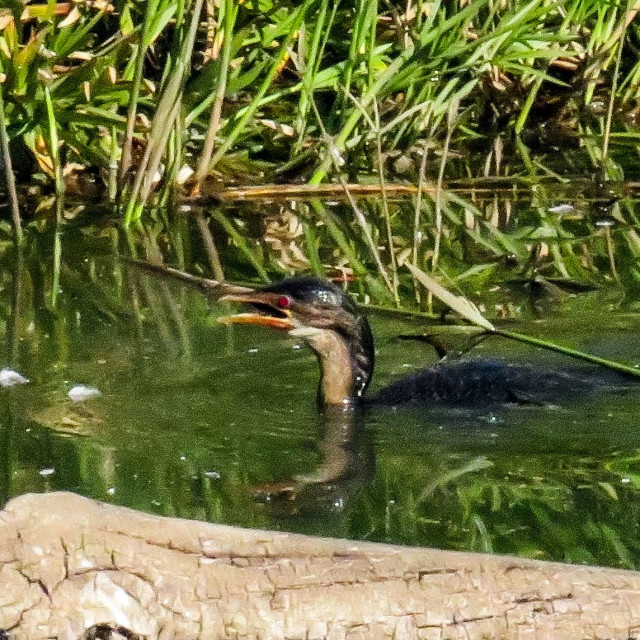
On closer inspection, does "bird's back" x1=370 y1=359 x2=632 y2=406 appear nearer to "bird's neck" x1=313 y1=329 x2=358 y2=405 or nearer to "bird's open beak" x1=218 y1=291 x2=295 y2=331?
"bird's neck" x1=313 y1=329 x2=358 y2=405

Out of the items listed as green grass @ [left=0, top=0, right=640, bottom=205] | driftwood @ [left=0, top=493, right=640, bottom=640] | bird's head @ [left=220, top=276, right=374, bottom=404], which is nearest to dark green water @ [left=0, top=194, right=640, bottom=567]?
bird's head @ [left=220, top=276, right=374, bottom=404]

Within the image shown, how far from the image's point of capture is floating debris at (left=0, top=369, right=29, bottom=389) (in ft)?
21.5

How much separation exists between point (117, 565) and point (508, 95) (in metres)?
8.72

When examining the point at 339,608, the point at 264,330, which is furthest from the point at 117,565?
the point at 264,330

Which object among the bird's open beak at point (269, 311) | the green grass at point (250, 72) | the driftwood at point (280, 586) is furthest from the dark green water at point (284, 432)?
the green grass at point (250, 72)

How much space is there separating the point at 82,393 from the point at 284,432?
847 mm

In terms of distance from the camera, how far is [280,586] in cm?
364

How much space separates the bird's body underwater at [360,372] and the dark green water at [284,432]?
0.10m

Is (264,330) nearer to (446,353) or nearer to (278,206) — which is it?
(446,353)

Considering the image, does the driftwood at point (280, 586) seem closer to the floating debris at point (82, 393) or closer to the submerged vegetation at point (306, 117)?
the floating debris at point (82, 393)

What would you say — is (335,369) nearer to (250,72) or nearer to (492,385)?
(492,385)

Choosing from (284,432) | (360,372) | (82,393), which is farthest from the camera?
(360,372)

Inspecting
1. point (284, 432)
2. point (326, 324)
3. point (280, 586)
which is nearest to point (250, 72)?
point (326, 324)

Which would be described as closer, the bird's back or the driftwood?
the driftwood
